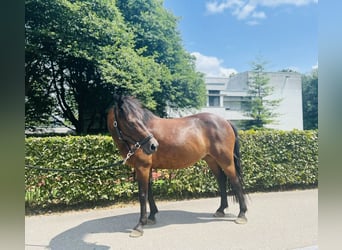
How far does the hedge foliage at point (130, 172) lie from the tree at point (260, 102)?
404 mm

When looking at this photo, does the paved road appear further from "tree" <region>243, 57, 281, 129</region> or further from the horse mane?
"tree" <region>243, 57, 281, 129</region>

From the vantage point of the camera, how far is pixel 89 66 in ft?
16.3

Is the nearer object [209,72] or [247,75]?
[209,72]

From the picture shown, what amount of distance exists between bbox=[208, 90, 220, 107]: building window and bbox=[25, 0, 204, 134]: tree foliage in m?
0.24

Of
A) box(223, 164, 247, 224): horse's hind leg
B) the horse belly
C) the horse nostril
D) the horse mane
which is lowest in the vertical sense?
box(223, 164, 247, 224): horse's hind leg

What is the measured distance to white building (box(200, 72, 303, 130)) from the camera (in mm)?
4832

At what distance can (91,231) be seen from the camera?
10.7ft

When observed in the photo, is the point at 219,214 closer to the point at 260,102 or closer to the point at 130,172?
the point at 130,172

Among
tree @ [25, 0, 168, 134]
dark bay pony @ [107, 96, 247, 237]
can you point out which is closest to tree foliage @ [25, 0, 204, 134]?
tree @ [25, 0, 168, 134]

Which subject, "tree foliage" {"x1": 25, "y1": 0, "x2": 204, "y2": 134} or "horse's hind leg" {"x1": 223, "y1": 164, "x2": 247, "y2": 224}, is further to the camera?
"tree foliage" {"x1": 25, "y1": 0, "x2": 204, "y2": 134}

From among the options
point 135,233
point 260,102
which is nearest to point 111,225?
point 135,233
